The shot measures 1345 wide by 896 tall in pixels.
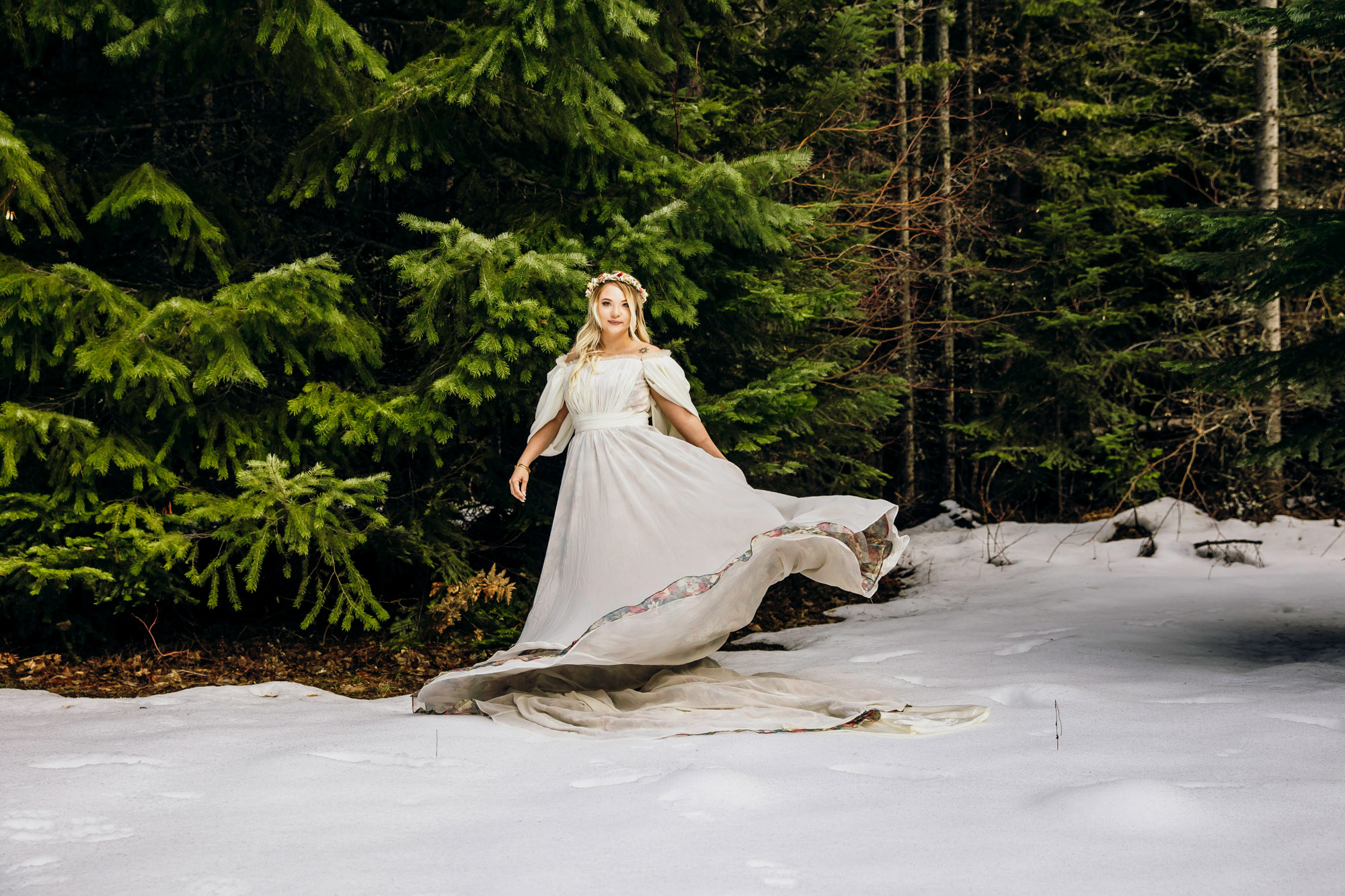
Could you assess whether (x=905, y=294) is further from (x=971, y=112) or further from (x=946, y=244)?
(x=971, y=112)

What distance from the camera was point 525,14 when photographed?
5418 millimetres

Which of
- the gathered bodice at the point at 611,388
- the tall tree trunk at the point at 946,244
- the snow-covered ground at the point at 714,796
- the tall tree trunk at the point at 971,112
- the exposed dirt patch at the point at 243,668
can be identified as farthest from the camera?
→ the tall tree trunk at the point at 971,112

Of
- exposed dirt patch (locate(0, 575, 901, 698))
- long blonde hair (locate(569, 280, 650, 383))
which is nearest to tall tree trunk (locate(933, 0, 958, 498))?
long blonde hair (locate(569, 280, 650, 383))

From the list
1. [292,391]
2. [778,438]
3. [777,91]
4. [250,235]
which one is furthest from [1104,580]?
[250,235]

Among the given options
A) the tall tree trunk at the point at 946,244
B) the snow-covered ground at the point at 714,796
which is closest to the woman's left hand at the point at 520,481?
the snow-covered ground at the point at 714,796

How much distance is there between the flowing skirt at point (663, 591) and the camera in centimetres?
427

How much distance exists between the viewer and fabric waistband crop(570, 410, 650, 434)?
493 cm

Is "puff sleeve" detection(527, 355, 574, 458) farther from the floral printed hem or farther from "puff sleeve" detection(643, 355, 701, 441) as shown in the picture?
the floral printed hem

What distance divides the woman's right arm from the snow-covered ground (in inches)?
49.8

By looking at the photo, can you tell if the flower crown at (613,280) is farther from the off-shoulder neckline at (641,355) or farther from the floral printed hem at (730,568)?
the floral printed hem at (730,568)

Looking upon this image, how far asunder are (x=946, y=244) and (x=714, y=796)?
11269mm

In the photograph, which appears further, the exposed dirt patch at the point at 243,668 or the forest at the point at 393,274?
the exposed dirt patch at the point at 243,668

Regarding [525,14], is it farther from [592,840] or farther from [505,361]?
[592,840]

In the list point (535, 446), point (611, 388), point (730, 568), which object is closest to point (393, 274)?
point (535, 446)
